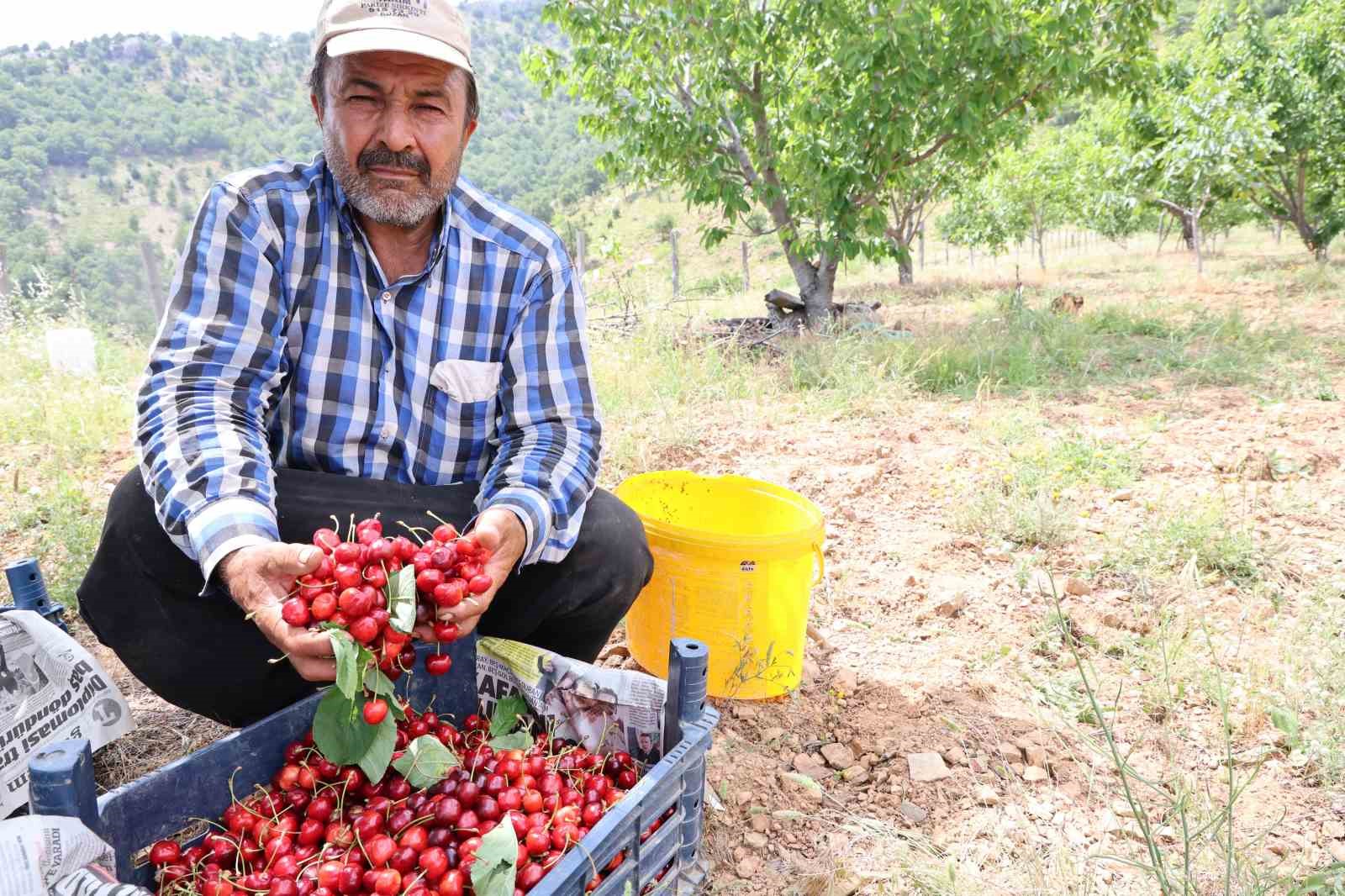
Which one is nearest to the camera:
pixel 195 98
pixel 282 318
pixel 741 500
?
pixel 282 318

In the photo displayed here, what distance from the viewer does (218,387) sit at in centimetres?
176

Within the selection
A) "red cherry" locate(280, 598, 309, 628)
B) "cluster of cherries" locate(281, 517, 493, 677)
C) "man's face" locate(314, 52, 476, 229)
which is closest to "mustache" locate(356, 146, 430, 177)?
"man's face" locate(314, 52, 476, 229)

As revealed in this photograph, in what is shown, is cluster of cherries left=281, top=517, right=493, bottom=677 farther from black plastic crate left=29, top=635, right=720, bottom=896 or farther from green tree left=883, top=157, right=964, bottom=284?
green tree left=883, top=157, right=964, bottom=284

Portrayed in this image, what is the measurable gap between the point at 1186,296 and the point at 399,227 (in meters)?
10.7

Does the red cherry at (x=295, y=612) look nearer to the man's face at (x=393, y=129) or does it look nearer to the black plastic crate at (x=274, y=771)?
the black plastic crate at (x=274, y=771)

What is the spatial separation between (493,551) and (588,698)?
376 millimetres

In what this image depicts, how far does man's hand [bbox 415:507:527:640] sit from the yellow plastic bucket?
619 mm

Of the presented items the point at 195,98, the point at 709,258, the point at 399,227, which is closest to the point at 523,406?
the point at 399,227

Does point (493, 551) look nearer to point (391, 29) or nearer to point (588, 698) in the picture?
point (588, 698)

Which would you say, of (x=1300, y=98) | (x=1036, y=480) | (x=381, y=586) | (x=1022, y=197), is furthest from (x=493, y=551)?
(x=1022, y=197)

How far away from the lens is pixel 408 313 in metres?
2.01

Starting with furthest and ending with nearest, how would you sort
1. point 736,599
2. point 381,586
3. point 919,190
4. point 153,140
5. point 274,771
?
point 153,140
point 919,190
point 736,599
point 274,771
point 381,586

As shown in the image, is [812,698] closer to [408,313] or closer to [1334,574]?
[408,313]

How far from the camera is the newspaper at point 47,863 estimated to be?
101cm
